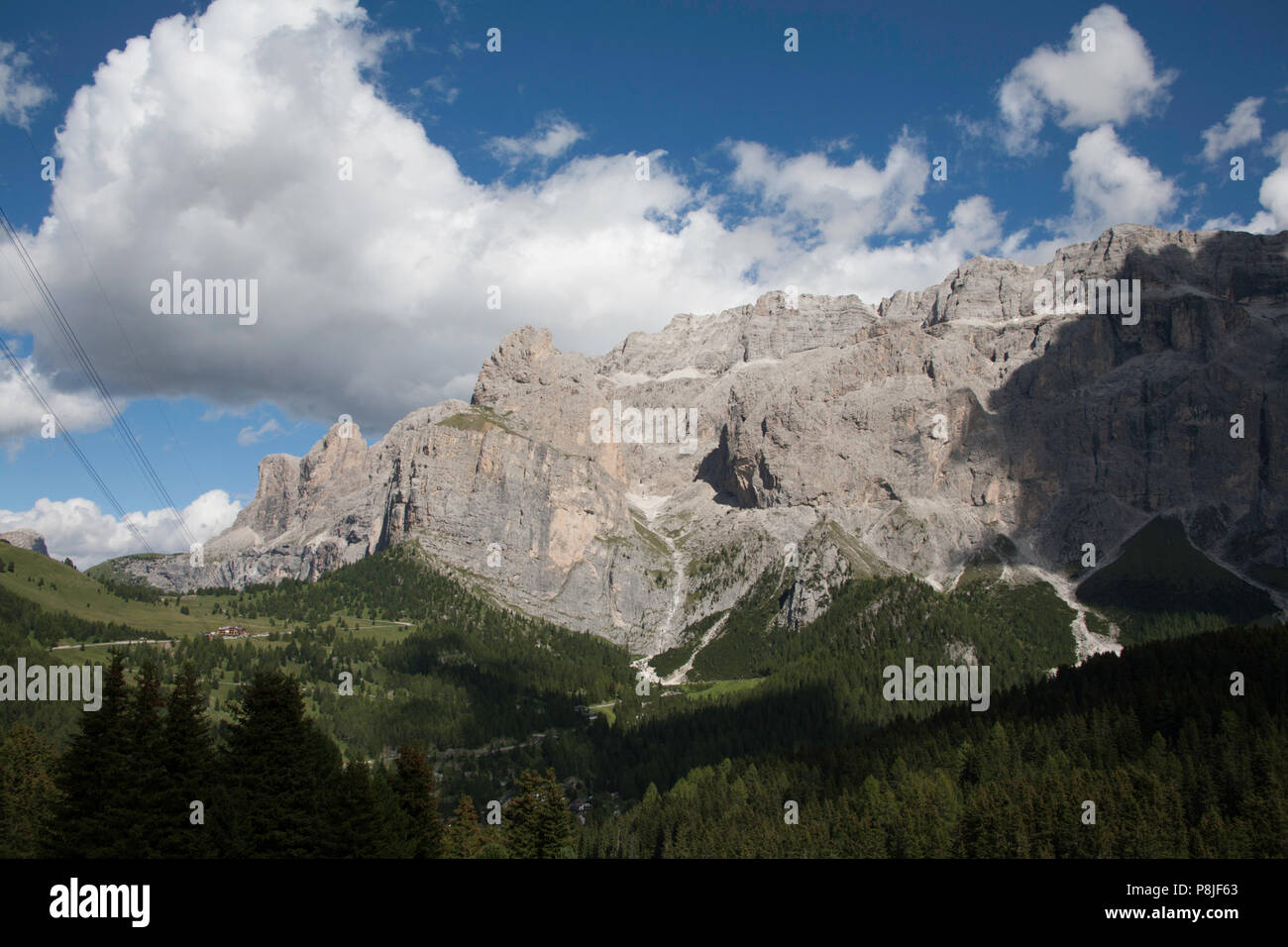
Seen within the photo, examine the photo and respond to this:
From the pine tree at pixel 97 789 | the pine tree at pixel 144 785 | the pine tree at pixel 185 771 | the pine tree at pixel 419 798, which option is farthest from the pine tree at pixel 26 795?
the pine tree at pixel 419 798

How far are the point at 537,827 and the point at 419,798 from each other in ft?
42.2

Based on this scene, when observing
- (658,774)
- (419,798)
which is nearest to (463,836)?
(419,798)

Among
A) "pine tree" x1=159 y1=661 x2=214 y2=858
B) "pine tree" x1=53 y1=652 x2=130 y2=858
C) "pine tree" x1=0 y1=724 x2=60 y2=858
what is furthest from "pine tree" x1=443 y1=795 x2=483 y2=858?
"pine tree" x1=53 y1=652 x2=130 y2=858

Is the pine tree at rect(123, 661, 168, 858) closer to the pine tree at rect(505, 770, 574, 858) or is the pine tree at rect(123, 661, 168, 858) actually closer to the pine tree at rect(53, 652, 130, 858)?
the pine tree at rect(53, 652, 130, 858)

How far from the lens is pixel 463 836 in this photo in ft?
245

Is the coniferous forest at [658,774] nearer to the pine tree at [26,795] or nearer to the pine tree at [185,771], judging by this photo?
the pine tree at [185,771]

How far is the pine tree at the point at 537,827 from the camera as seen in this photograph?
7338cm

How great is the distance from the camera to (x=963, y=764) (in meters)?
114

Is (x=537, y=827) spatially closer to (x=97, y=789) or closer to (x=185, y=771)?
(x=185, y=771)

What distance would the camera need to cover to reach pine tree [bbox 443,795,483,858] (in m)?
67.9

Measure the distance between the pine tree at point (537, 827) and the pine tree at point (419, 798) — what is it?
8.69 m
